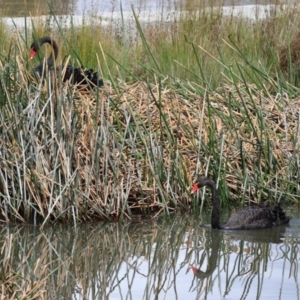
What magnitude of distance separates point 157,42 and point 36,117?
468cm

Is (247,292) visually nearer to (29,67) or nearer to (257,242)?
(257,242)

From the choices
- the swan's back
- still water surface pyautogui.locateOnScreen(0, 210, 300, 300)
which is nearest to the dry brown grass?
still water surface pyautogui.locateOnScreen(0, 210, 300, 300)

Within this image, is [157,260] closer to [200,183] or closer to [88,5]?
[200,183]

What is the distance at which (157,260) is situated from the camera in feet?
26.1

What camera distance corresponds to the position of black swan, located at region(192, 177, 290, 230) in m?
8.75

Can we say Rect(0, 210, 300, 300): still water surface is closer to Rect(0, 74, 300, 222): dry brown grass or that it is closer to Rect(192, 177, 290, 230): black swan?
Rect(192, 177, 290, 230): black swan

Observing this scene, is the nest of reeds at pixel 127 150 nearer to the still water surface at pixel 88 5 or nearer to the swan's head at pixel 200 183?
the swan's head at pixel 200 183

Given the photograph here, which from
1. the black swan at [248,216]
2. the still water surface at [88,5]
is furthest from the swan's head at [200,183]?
the still water surface at [88,5]

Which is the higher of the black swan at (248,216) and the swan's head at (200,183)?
the swan's head at (200,183)

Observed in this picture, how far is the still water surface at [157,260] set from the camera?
712 cm

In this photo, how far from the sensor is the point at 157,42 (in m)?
13.3

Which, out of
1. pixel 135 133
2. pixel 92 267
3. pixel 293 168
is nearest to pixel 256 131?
pixel 293 168

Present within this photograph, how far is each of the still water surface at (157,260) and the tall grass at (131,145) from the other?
0.26 m

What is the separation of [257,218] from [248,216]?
0.09 meters
